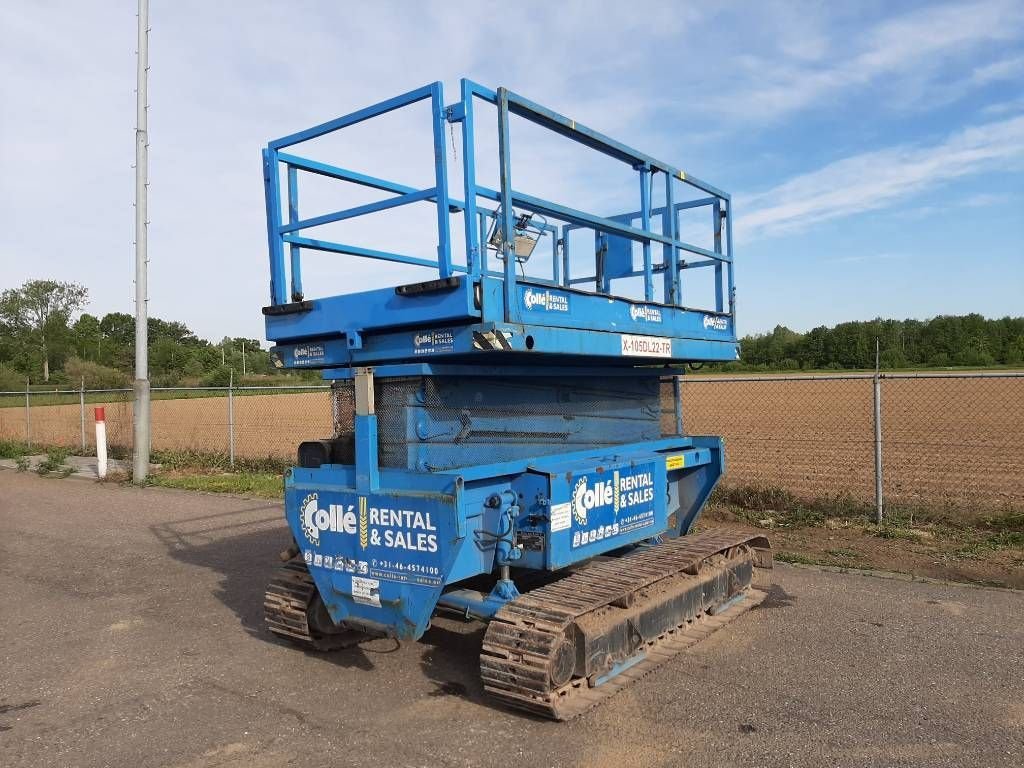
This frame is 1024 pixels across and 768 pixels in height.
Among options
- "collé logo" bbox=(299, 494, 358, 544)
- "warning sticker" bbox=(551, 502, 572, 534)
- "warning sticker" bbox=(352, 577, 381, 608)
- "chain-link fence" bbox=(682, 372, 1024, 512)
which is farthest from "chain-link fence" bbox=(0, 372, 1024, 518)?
"warning sticker" bbox=(551, 502, 572, 534)

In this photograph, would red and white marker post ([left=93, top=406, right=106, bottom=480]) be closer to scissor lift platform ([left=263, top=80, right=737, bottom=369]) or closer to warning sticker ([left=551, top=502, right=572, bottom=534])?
scissor lift platform ([left=263, top=80, right=737, bottom=369])

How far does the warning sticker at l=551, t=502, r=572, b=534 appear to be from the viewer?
177 inches

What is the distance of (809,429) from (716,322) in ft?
47.3

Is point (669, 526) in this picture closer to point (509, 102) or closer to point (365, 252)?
point (365, 252)

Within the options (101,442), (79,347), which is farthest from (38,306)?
(101,442)

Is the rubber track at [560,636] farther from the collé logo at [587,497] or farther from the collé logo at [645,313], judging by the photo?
the collé logo at [645,313]

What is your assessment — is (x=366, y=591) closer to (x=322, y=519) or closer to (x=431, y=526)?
(x=322, y=519)

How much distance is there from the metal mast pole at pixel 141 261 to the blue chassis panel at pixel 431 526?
10573 mm

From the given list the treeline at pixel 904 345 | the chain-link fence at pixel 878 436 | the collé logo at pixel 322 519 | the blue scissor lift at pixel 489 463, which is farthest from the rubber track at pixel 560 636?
the treeline at pixel 904 345

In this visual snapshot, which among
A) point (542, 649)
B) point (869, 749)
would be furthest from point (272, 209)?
point (869, 749)

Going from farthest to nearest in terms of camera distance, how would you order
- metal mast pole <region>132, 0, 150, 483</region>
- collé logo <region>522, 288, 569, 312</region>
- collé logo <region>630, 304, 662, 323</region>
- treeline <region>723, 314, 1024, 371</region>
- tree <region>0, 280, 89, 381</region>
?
tree <region>0, 280, 89, 381</region>
treeline <region>723, 314, 1024, 371</region>
metal mast pole <region>132, 0, 150, 483</region>
collé logo <region>630, 304, 662, 323</region>
collé logo <region>522, 288, 569, 312</region>

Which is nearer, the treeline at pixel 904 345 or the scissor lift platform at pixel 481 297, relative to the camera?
the scissor lift platform at pixel 481 297

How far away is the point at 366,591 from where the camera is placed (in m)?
4.34

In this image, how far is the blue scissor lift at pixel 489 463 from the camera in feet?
13.2
